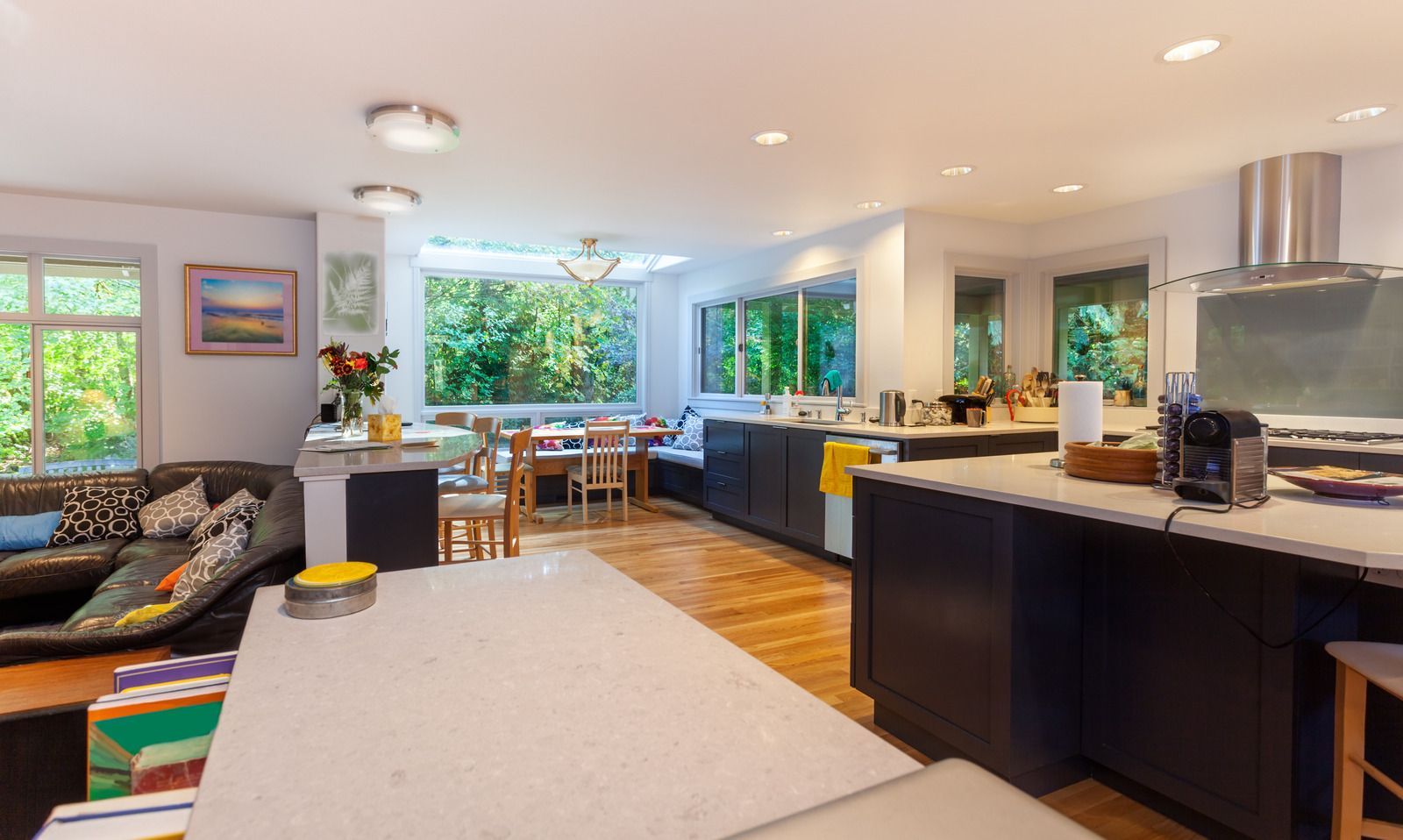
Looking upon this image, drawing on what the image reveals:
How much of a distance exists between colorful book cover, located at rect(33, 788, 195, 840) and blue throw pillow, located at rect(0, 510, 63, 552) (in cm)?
444

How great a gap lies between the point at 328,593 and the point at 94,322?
5.41m

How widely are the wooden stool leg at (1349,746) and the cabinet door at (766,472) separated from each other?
3.70m

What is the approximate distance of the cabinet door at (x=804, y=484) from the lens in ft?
15.7

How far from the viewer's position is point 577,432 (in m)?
6.59

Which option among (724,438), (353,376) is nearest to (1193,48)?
(353,376)

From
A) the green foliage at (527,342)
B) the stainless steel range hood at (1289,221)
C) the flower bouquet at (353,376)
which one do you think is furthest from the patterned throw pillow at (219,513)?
the stainless steel range hood at (1289,221)

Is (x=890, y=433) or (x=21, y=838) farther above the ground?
(x=890, y=433)

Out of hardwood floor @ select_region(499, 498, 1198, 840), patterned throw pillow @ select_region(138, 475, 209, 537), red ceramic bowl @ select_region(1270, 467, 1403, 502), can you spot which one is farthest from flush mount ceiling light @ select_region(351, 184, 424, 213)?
red ceramic bowl @ select_region(1270, 467, 1403, 502)

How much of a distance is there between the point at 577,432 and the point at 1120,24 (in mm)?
5145

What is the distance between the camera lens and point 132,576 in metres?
3.15

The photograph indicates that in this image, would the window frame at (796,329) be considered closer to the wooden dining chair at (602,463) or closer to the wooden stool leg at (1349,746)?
the wooden dining chair at (602,463)

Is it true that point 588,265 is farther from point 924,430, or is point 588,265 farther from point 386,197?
point 924,430

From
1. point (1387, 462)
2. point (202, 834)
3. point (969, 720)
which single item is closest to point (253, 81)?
point (202, 834)

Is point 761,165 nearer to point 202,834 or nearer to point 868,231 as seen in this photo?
point 868,231
